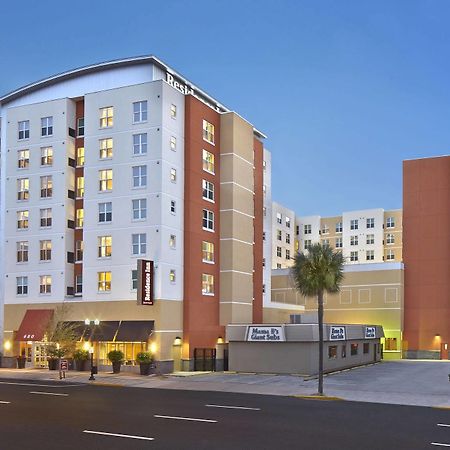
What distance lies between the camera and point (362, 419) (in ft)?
83.8

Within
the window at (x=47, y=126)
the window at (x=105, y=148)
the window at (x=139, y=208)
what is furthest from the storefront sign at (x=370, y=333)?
the window at (x=47, y=126)

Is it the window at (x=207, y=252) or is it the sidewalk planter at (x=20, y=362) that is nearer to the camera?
the sidewalk planter at (x=20, y=362)

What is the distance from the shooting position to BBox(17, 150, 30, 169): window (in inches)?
2264

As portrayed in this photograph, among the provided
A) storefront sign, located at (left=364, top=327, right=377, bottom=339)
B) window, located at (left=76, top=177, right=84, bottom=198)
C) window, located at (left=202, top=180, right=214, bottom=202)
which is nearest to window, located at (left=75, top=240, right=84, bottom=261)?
window, located at (left=76, top=177, right=84, bottom=198)

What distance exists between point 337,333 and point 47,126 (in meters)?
30.3

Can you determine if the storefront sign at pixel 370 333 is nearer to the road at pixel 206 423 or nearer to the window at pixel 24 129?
the road at pixel 206 423

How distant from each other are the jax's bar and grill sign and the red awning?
9.83m

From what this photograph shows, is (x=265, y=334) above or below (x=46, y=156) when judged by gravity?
below

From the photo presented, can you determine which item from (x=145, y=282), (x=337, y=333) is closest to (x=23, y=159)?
(x=145, y=282)

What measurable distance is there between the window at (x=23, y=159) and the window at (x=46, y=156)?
170 centimetres

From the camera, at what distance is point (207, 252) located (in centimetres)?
5606

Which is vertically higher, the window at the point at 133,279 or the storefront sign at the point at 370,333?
the window at the point at 133,279

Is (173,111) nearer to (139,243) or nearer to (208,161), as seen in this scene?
(208,161)

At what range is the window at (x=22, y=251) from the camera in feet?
186
